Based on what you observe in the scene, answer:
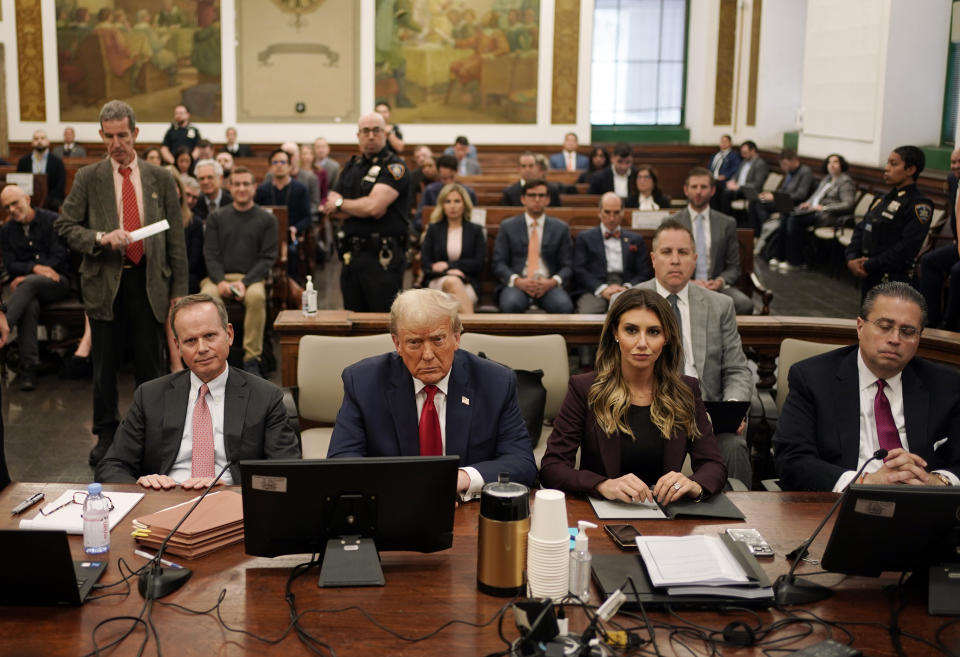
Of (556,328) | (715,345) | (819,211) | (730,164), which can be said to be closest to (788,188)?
(819,211)

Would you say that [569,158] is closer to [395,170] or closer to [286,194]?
Answer: [286,194]

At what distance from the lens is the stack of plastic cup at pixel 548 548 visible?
6.98 feet

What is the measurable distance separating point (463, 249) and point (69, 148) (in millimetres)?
9093

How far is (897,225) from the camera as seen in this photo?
7344 millimetres

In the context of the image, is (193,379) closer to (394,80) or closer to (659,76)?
(394,80)

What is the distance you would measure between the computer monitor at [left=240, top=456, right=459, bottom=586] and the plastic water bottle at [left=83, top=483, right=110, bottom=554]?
39 cm

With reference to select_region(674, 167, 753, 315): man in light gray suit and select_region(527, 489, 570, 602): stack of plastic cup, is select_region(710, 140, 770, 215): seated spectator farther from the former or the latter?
select_region(527, 489, 570, 602): stack of plastic cup

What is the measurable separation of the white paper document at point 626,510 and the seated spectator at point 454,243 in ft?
14.2

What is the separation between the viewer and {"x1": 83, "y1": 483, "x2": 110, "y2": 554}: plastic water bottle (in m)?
2.38

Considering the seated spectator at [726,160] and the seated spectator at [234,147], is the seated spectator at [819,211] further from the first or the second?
the seated spectator at [234,147]

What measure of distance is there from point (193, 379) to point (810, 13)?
11923mm

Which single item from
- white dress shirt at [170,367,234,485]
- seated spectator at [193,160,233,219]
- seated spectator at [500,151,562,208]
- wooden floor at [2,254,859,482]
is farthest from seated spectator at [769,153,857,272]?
white dress shirt at [170,367,234,485]

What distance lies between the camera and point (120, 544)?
246 centimetres

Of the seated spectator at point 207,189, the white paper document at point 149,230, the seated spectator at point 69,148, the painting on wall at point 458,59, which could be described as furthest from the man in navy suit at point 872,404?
the seated spectator at point 69,148
